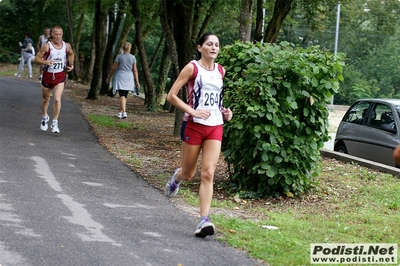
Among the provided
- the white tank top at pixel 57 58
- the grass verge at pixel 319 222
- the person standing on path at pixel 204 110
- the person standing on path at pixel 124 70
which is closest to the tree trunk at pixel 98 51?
the person standing on path at pixel 124 70

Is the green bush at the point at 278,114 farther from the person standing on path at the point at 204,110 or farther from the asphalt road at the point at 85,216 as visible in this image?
the person standing on path at the point at 204,110

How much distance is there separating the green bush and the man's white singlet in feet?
5.25

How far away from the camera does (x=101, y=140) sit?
14430 mm

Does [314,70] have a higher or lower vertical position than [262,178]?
higher

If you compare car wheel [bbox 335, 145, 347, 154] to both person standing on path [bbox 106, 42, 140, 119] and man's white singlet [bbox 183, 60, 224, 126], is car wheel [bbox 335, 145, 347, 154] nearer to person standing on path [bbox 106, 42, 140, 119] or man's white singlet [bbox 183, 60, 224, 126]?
person standing on path [bbox 106, 42, 140, 119]

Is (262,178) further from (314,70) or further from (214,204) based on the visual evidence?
(314,70)

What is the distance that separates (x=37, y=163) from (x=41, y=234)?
418 cm

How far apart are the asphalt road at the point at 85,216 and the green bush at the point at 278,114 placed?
130 cm

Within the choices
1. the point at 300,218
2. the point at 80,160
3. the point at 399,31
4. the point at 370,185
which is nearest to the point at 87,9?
the point at 80,160

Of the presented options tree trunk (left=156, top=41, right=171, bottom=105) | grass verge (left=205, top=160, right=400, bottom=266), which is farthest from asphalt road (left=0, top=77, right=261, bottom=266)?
tree trunk (left=156, top=41, right=171, bottom=105)

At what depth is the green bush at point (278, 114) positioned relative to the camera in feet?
29.8

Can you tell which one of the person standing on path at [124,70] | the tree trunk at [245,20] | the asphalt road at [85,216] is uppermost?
the tree trunk at [245,20]

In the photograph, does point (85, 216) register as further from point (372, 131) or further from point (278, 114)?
point (372, 131)

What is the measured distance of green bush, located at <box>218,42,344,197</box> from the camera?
909 cm
